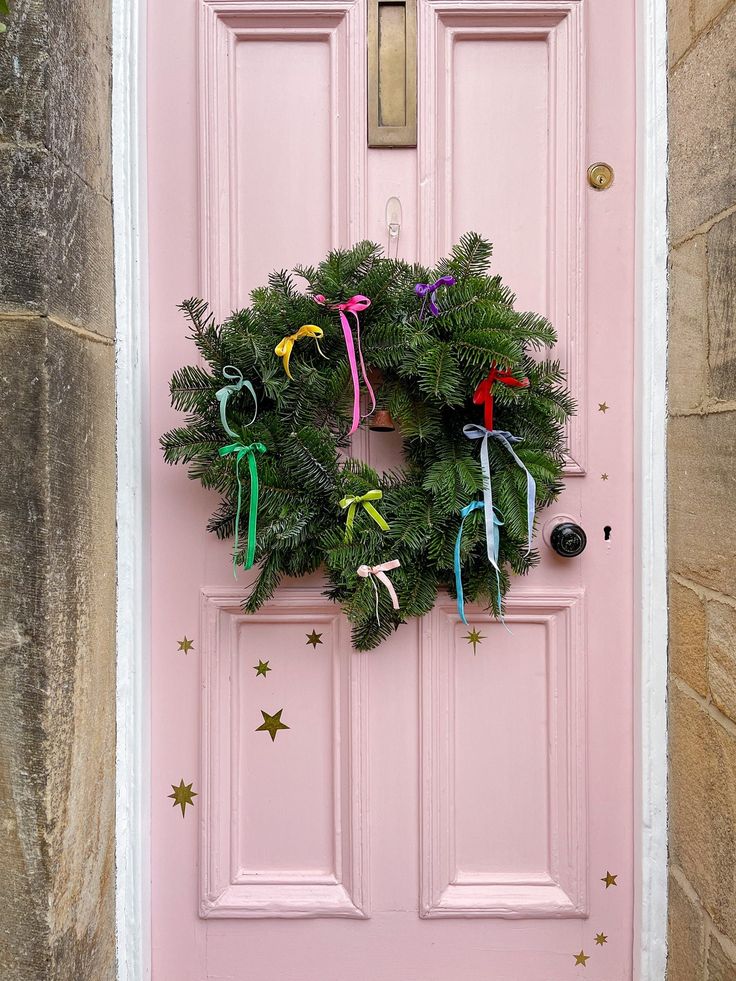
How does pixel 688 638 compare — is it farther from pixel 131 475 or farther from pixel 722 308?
pixel 131 475

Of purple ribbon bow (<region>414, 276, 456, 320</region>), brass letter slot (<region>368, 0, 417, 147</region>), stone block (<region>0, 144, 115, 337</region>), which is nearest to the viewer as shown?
stone block (<region>0, 144, 115, 337</region>)

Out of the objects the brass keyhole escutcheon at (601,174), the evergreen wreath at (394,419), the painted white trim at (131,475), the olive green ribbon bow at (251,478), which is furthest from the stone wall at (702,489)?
the painted white trim at (131,475)

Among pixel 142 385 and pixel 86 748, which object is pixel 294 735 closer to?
pixel 86 748

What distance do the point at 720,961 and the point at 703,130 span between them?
4.19ft

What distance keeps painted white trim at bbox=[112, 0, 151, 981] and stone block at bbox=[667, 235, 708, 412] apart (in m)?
0.92

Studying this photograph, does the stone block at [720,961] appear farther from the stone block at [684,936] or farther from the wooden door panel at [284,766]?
the wooden door panel at [284,766]

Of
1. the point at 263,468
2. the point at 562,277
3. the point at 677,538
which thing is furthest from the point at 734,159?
the point at 263,468

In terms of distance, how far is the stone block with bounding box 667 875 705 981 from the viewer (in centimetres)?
110

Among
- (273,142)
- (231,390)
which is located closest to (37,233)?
(231,390)

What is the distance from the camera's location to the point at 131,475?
1199mm

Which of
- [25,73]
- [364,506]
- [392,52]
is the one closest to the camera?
[25,73]

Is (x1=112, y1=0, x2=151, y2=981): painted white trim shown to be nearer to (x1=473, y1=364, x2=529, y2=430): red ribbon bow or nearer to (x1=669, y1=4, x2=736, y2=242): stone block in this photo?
(x1=473, y1=364, x2=529, y2=430): red ribbon bow

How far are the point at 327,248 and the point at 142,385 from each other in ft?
1.35

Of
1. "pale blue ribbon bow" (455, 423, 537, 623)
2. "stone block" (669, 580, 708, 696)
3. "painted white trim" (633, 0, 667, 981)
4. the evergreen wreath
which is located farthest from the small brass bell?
"stone block" (669, 580, 708, 696)
